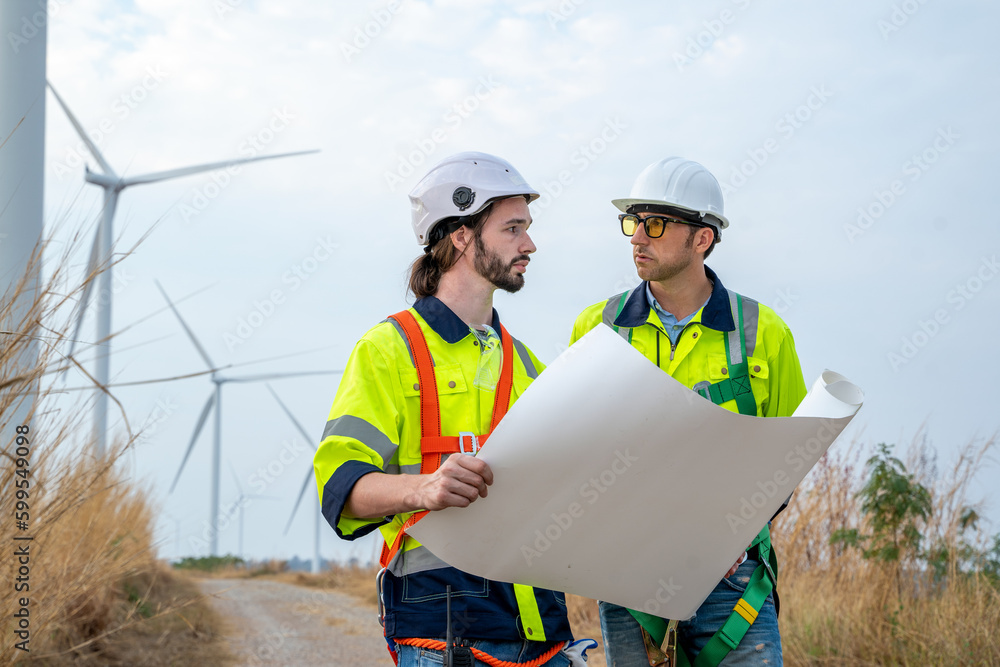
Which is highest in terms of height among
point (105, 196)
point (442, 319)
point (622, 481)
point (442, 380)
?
point (105, 196)

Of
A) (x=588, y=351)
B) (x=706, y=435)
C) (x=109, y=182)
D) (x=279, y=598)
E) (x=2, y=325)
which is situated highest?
(x=109, y=182)

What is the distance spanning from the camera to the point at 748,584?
3193 millimetres

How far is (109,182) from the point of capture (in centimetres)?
Result: 1328

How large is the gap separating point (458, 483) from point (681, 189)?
6.43ft

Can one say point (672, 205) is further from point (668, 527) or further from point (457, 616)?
point (457, 616)

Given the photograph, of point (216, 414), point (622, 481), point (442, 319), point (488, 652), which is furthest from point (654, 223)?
point (216, 414)

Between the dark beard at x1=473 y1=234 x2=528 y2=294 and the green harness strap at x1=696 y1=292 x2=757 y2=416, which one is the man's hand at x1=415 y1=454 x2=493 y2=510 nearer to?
the dark beard at x1=473 y1=234 x2=528 y2=294

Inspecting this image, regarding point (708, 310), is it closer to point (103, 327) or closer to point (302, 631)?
point (103, 327)

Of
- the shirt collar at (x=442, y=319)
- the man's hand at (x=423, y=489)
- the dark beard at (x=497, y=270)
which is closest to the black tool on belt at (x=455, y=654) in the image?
the man's hand at (x=423, y=489)

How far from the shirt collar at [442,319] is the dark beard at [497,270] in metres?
0.16

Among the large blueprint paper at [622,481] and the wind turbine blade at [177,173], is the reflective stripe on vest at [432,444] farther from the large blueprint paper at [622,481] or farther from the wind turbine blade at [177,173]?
the wind turbine blade at [177,173]

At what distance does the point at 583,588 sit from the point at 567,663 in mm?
363

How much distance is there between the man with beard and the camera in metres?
2.26

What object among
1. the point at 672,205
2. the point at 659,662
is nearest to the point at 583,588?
the point at 659,662
